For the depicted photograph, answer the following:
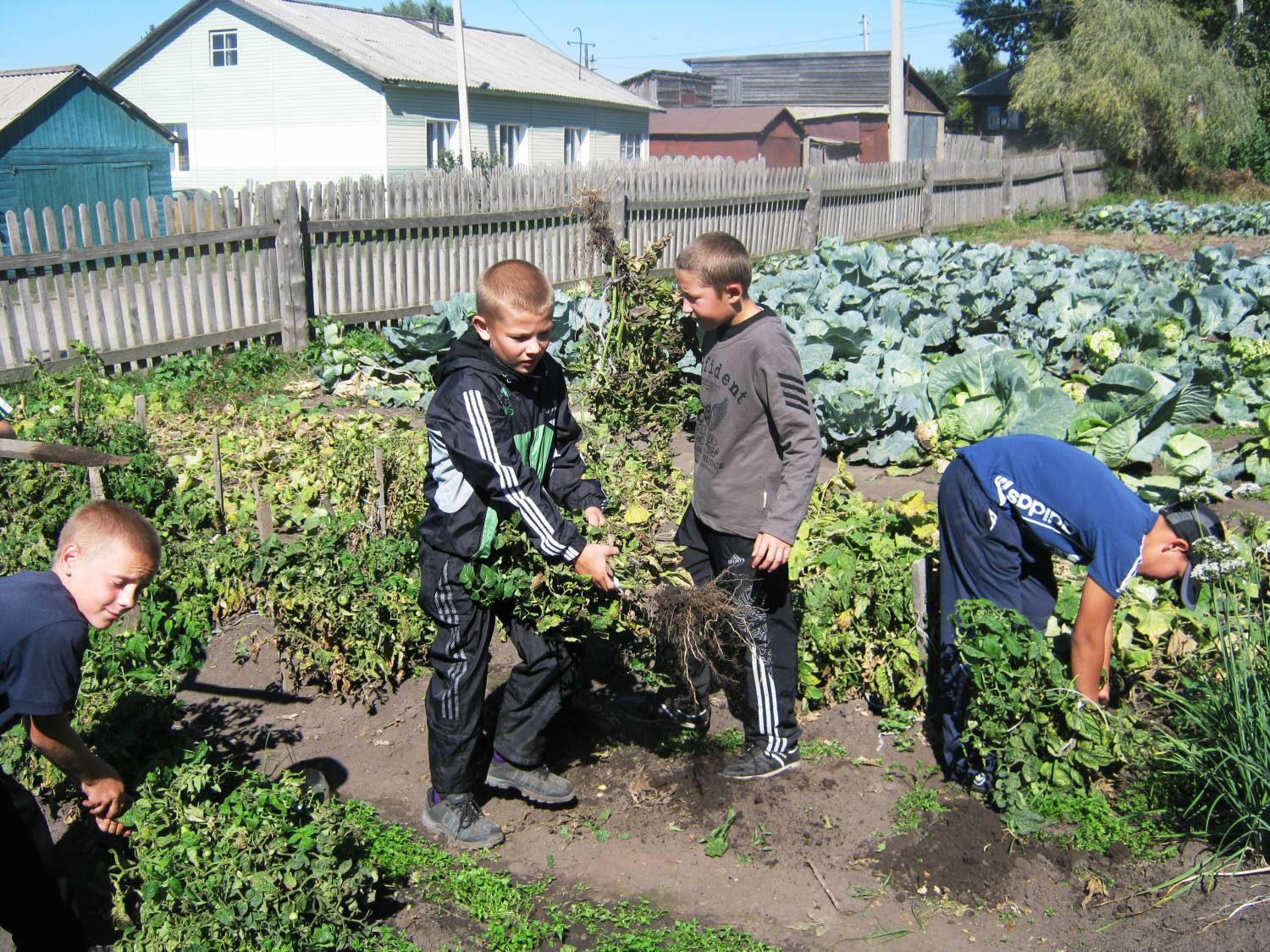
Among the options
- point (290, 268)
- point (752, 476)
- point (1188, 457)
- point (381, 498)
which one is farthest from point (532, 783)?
point (290, 268)

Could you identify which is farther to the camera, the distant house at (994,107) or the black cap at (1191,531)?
the distant house at (994,107)

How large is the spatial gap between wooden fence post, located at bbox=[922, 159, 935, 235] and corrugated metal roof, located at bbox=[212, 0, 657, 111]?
1303cm

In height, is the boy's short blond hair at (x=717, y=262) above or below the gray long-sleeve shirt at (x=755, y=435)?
above

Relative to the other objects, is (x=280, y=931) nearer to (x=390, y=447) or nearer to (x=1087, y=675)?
(x=1087, y=675)

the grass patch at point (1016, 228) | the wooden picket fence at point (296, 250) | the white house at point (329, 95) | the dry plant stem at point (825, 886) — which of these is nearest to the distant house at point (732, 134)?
the white house at point (329, 95)

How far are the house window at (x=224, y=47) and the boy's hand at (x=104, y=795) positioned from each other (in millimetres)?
32224

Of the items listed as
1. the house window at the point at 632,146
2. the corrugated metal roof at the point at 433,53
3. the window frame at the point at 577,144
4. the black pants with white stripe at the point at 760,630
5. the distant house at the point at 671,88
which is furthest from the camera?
the distant house at the point at 671,88

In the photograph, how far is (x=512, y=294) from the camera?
3213 mm

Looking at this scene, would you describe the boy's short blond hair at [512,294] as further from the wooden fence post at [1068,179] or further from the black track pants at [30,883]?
the wooden fence post at [1068,179]

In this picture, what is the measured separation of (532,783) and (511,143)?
3102 cm

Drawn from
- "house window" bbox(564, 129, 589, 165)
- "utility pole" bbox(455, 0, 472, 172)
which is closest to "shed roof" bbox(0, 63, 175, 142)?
"utility pole" bbox(455, 0, 472, 172)

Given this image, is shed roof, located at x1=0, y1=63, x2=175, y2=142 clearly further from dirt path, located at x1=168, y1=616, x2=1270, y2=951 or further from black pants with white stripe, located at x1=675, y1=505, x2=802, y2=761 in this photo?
black pants with white stripe, located at x1=675, y1=505, x2=802, y2=761

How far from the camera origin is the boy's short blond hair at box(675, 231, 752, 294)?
362 centimetres

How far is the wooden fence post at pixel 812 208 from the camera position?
18.0 m
